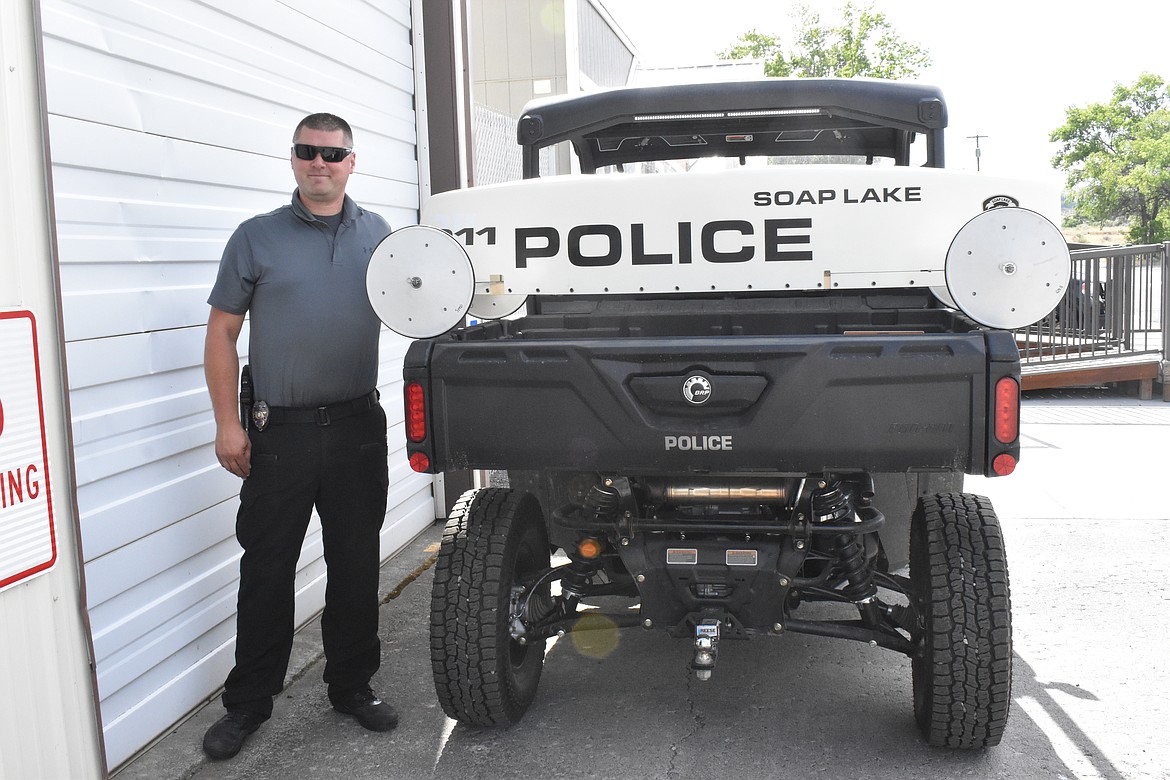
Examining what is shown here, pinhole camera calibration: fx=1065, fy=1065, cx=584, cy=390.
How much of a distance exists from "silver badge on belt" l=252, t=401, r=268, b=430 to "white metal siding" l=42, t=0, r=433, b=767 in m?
0.34

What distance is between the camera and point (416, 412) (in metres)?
3.12

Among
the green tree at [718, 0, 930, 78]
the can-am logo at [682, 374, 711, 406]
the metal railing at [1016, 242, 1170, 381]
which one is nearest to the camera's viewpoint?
the can-am logo at [682, 374, 711, 406]

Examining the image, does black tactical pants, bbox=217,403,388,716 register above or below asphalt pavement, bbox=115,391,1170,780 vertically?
above

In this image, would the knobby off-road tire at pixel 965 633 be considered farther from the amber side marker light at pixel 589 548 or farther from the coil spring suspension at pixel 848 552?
the amber side marker light at pixel 589 548

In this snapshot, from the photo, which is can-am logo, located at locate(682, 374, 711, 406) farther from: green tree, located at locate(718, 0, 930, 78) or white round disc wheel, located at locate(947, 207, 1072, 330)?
green tree, located at locate(718, 0, 930, 78)

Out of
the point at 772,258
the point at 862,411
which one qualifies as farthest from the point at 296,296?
the point at 862,411

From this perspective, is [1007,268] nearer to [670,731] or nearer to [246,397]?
[670,731]

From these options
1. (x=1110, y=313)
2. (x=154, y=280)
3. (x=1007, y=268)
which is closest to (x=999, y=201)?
(x=1007, y=268)

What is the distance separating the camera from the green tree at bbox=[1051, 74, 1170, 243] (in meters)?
62.9

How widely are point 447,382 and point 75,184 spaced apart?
124cm

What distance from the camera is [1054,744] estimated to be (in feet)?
11.1

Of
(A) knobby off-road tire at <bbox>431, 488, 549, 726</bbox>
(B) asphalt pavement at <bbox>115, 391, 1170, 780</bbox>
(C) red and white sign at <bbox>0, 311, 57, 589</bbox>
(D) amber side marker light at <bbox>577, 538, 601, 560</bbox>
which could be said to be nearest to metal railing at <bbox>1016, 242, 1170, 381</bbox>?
(B) asphalt pavement at <bbox>115, 391, 1170, 780</bbox>

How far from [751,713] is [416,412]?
5.28 feet

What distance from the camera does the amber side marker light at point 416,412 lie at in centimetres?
311
